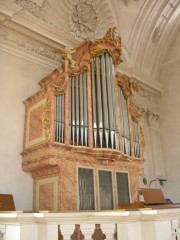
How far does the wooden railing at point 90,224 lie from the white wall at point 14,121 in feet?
8.95

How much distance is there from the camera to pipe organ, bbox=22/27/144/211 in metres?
4.96

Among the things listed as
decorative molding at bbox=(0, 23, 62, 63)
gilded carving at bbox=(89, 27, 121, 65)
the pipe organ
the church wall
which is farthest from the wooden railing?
the church wall

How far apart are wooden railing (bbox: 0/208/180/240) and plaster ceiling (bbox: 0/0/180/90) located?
14.9 ft

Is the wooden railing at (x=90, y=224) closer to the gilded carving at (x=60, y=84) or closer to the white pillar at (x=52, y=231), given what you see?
the white pillar at (x=52, y=231)

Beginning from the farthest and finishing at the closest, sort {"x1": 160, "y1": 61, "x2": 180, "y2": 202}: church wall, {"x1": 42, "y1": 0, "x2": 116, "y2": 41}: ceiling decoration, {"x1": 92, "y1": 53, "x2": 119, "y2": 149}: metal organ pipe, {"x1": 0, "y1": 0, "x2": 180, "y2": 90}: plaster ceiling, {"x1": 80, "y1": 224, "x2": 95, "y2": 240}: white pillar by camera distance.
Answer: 1. {"x1": 160, "y1": 61, "x2": 180, "y2": 202}: church wall
2. {"x1": 42, "y1": 0, "x2": 116, "y2": 41}: ceiling decoration
3. {"x1": 0, "y1": 0, "x2": 180, "y2": 90}: plaster ceiling
4. {"x1": 92, "y1": 53, "x2": 119, "y2": 149}: metal organ pipe
5. {"x1": 80, "y1": 224, "x2": 95, "y2": 240}: white pillar

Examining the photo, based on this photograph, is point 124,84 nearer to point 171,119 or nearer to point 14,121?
point 14,121

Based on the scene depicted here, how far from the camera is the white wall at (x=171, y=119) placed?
30.5 ft

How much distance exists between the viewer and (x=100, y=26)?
871 cm

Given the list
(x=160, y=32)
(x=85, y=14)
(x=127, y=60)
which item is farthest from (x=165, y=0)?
(x=85, y=14)

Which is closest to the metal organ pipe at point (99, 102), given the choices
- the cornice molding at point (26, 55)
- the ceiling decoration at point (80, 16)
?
the cornice molding at point (26, 55)

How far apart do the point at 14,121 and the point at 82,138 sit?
1550 mm

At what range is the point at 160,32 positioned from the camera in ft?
32.7

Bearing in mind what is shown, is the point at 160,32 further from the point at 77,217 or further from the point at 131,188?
the point at 77,217

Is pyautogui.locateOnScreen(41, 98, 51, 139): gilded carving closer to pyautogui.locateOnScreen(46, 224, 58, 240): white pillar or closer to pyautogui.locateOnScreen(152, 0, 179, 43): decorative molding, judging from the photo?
pyautogui.locateOnScreen(46, 224, 58, 240): white pillar
